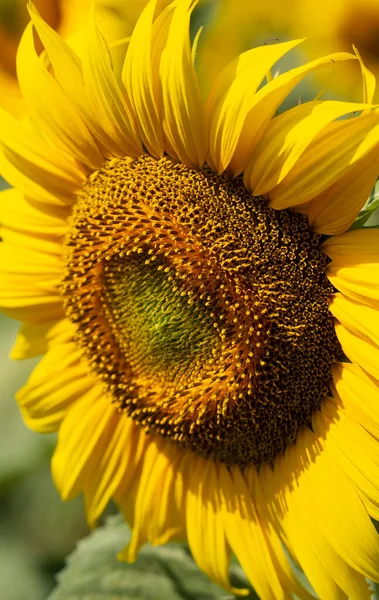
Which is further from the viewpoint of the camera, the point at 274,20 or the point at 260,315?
the point at 274,20

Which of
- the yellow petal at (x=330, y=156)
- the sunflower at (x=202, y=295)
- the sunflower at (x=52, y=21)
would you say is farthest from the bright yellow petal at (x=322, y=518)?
the sunflower at (x=52, y=21)

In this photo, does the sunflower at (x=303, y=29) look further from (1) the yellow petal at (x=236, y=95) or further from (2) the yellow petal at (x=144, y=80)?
(1) the yellow petal at (x=236, y=95)

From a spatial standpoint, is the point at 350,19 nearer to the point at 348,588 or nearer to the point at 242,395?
the point at 242,395

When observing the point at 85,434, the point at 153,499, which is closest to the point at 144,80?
the point at 85,434

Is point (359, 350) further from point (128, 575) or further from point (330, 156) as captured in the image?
point (128, 575)

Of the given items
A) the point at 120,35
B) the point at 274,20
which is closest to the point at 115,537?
the point at 120,35

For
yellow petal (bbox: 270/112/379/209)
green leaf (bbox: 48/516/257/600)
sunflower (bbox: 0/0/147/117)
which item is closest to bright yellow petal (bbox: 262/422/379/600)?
yellow petal (bbox: 270/112/379/209)
